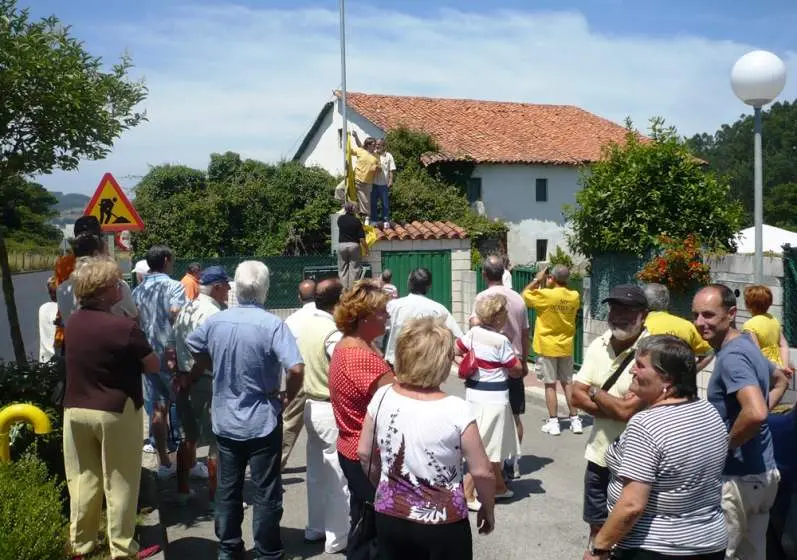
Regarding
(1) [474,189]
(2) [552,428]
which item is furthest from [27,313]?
(2) [552,428]

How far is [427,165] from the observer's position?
29.1 metres

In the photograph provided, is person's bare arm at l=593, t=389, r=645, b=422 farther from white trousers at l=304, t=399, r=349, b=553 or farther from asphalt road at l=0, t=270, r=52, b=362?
asphalt road at l=0, t=270, r=52, b=362

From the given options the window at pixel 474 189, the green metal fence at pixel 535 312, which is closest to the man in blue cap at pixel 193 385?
the green metal fence at pixel 535 312

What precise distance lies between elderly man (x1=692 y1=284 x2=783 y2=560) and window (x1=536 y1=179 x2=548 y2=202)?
98.0ft

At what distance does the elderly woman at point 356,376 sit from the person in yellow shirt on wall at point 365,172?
12.6m

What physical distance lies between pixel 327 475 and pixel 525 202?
93.9 ft

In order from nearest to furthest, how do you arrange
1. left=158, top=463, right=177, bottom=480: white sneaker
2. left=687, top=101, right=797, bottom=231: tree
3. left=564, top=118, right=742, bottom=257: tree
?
left=158, top=463, right=177, bottom=480: white sneaker
left=564, top=118, right=742, bottom=257: tree
left=687, top=101, right=797, bottom=231: tree

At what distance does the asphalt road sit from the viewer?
1739 cm

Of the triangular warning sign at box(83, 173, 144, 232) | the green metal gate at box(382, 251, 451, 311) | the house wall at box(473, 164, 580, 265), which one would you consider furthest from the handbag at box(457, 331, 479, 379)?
the house wall at box(473, 164, 580, 265)

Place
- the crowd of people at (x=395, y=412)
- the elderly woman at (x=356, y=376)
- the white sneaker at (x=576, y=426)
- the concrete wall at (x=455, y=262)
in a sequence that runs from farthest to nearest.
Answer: the concrete wall at (x=455, y=262) < the white sneaker at (x=576, y=426) < the elderly woman at (x=356, y=376) < the crowd of people at (x=395, y=412)

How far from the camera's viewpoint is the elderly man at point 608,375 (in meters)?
4.34

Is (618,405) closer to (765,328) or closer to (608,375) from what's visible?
(608,375)

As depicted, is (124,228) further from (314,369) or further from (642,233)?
(642,233)

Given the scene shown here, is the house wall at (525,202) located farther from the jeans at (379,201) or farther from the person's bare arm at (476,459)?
the person's bare arm at (476,459)
